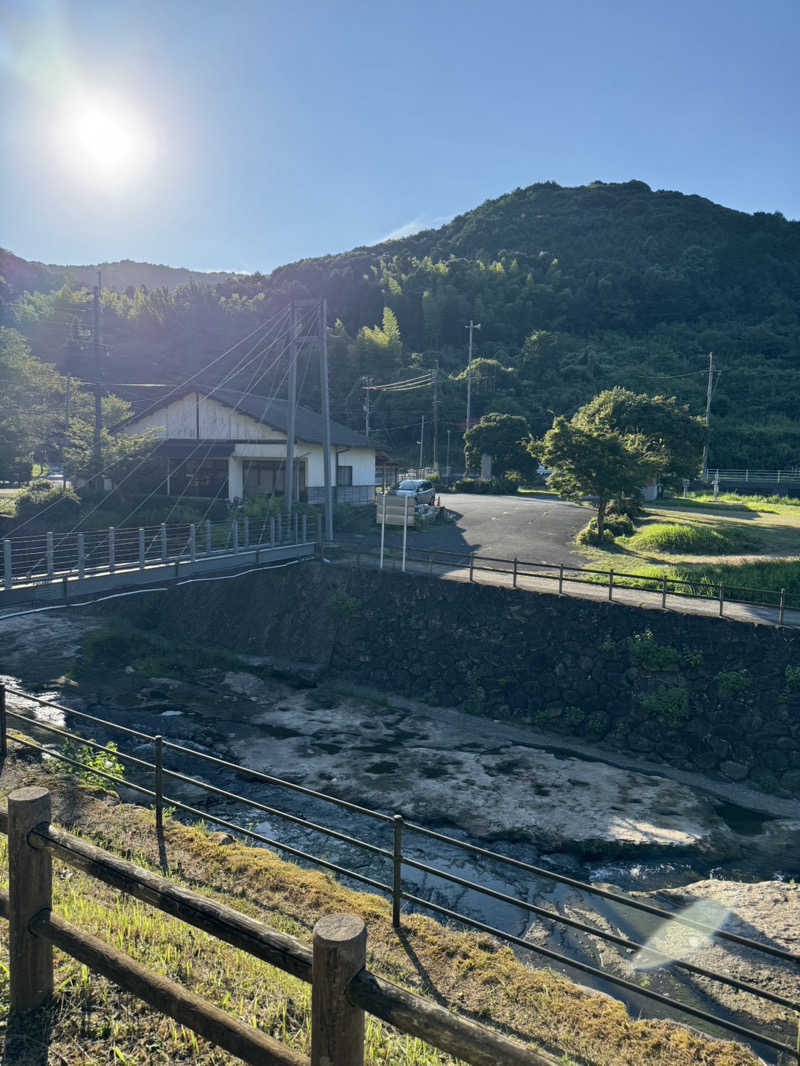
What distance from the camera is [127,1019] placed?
13.6 feet

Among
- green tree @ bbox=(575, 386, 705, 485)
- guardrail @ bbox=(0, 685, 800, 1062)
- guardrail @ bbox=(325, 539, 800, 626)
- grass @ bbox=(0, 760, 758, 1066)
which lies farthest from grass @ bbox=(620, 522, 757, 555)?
grass @ bbox=(0, 760, 758, 1066)

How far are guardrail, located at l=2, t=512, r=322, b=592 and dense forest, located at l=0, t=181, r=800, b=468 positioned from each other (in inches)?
1486

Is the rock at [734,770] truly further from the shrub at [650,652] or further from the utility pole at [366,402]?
the utility pole at [366,402]

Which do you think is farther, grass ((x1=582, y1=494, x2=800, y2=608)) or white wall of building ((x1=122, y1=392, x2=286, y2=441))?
white wall of building ((x1=122, y1=392, x2=286, y2=441))

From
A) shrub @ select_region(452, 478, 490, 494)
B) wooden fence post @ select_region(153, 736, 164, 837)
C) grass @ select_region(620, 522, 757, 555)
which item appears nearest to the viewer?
wooden fence post @ select_region(153, 736, 164, 837)

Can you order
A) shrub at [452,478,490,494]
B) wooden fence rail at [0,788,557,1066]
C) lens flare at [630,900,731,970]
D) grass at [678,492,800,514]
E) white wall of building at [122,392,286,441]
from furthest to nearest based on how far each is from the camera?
shrub at [452,478,490,494]
grass at [678,492,800,514]
white wall of building at [122,392,286,441]
lens flare at [630,900,731,970]
wooden fence rail at [0,788,557,1066]

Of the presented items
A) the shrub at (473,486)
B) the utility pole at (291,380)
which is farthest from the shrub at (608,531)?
the shrub at (473,486)

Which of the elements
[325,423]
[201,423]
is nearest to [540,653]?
[325,423]

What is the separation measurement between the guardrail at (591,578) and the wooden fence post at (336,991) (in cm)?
1768

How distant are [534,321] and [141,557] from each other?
354ft

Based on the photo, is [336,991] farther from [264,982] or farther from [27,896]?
[264,982]

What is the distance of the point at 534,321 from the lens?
11769 centimetres

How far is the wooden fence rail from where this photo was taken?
8.93 feet

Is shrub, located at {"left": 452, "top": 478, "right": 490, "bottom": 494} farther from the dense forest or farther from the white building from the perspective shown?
the dense forest
